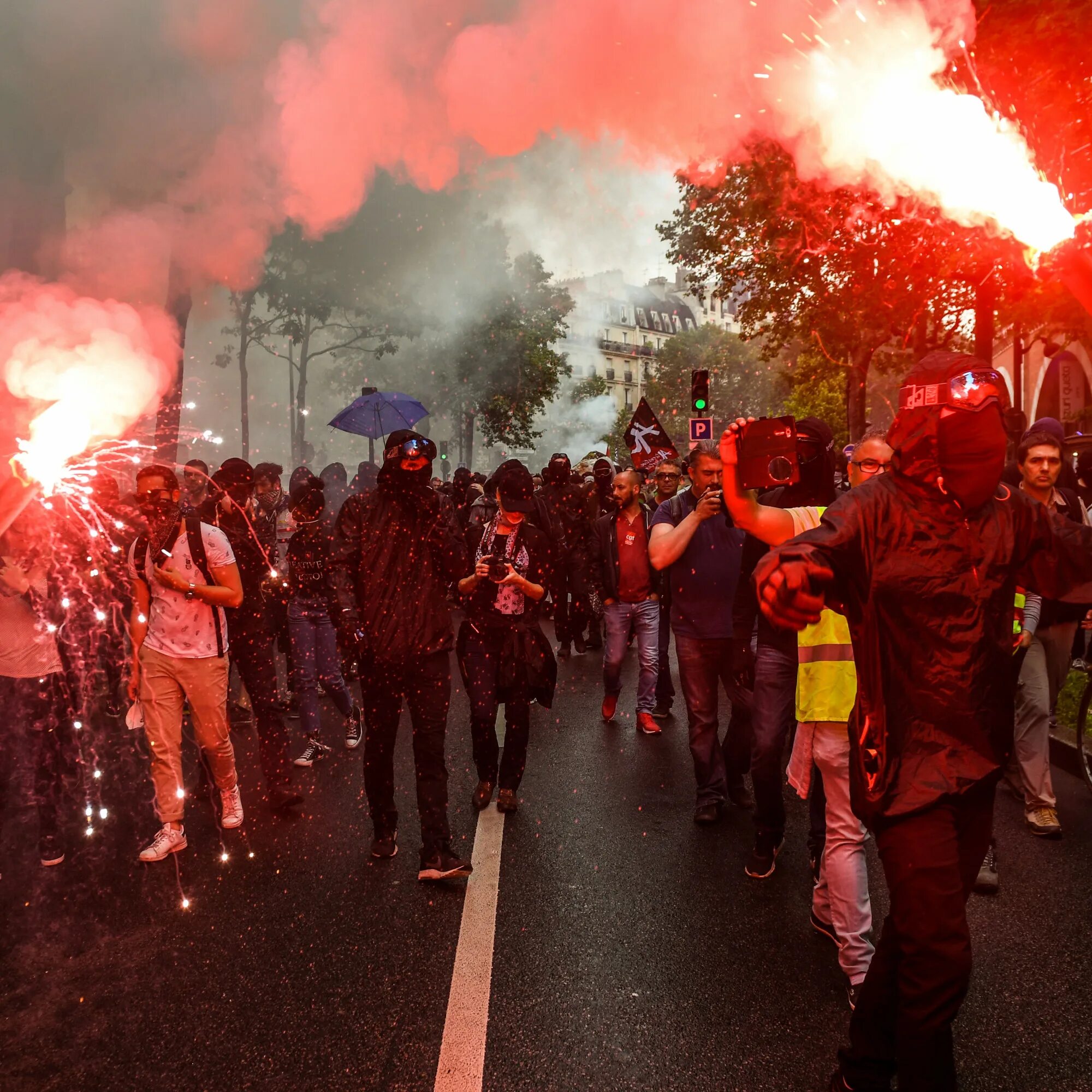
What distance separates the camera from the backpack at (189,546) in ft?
14.6

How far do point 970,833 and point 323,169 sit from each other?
6.42m

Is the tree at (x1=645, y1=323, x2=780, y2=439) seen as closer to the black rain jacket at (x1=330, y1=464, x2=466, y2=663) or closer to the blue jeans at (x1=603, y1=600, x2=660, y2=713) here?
the blue jeans at (x1=603, y1=600, x2=660, y2=713)

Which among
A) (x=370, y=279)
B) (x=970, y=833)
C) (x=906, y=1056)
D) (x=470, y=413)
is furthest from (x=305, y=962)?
(x=470, y=413)

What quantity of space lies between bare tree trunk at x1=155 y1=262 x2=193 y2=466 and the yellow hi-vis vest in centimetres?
515

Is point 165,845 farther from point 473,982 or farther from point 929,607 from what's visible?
point 929,607

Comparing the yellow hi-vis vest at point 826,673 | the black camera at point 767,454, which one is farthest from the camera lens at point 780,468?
the yellow hi-vis vest at point 826,673

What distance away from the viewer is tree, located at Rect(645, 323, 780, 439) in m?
65.1

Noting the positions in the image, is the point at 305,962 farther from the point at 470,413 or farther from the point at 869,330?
the point at 470,413

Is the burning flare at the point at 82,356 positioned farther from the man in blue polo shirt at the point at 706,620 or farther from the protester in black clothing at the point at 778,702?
the protester in black clothing at the point at 778,702

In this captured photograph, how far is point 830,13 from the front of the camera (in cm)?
493

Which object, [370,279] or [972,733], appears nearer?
[972,733]

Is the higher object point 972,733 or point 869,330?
point 869,330

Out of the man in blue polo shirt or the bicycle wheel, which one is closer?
the man in blue polo shirt

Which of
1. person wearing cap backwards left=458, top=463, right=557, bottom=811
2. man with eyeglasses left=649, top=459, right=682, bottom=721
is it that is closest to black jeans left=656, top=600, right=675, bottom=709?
man with eyeglasses left=649, top=459, right=682, bottom=721
